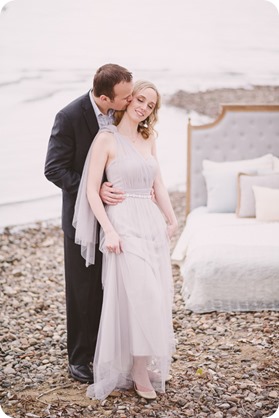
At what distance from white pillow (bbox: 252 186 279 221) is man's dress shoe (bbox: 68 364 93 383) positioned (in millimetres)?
2232

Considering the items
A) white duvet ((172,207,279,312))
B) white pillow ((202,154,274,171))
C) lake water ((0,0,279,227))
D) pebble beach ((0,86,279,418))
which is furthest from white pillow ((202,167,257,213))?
lake water ((0,0,279,227))

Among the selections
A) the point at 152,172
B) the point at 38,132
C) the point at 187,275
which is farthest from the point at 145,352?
the point at 38,132

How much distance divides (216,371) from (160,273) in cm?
67

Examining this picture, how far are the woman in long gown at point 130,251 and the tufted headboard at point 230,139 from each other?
2.71 metres

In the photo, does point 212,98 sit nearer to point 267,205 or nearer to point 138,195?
point 267,205

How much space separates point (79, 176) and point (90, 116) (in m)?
0.28

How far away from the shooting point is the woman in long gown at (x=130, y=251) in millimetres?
2258

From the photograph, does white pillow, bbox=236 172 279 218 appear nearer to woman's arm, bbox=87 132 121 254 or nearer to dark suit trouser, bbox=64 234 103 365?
dark suit trouser, bbox=64 234 103 365

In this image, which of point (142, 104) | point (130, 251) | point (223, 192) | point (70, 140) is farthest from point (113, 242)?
point (223, 192)

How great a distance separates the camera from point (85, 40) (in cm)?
615

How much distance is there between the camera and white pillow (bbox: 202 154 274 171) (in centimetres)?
488

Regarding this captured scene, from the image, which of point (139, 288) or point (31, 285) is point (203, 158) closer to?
point (31, 285)

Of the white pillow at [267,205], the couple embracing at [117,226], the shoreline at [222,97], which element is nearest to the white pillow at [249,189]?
the white pillow at [267,205]

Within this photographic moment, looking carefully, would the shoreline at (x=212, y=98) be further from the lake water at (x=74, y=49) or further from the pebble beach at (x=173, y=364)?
the pebble beach at (x=173, y=364)
